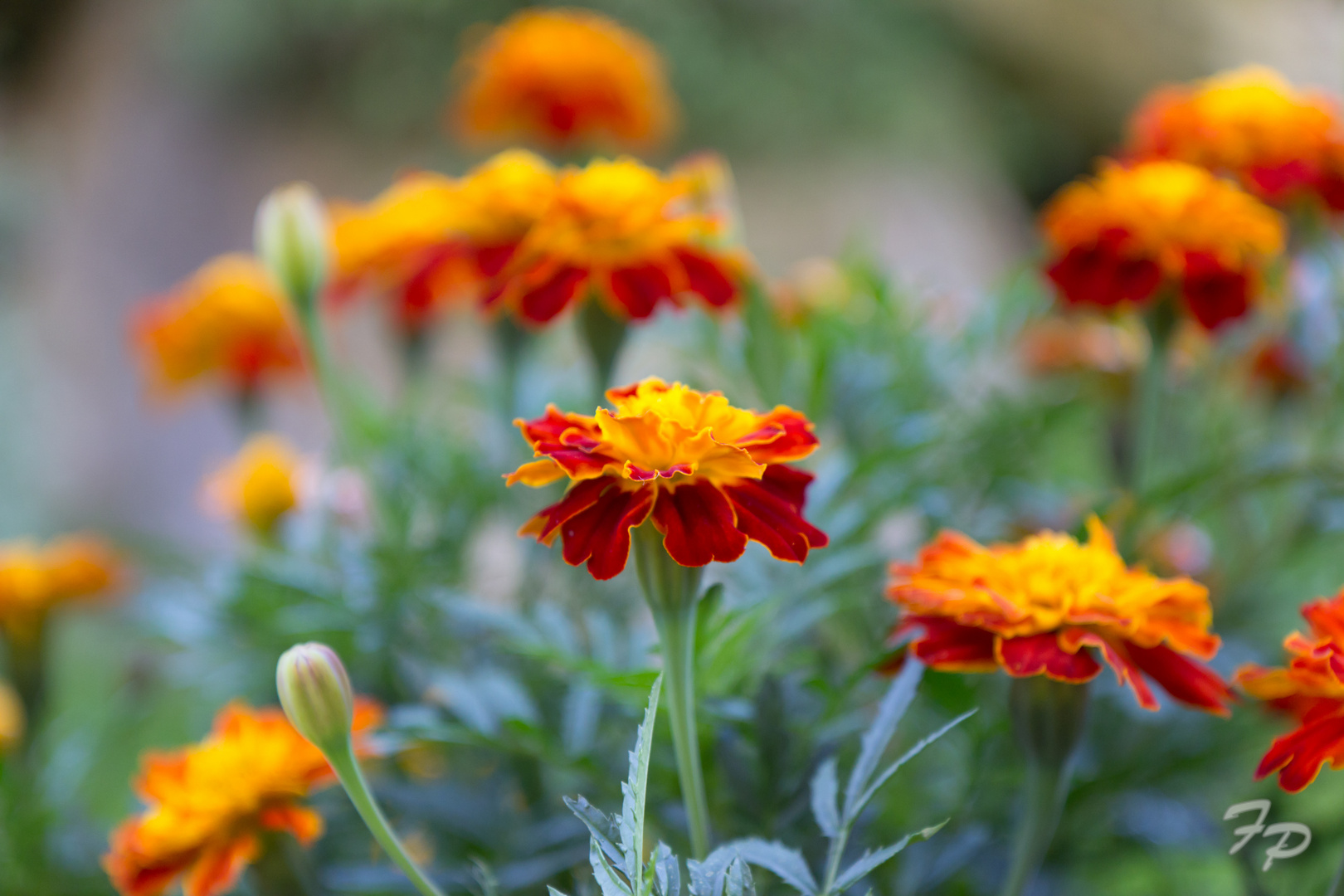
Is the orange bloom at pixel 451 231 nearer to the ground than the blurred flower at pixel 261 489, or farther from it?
farther from it

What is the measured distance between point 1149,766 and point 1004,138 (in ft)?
6.61

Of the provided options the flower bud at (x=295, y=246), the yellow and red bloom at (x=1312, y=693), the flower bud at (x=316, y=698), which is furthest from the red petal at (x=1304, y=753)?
the flower bud at (x=295, y=246)

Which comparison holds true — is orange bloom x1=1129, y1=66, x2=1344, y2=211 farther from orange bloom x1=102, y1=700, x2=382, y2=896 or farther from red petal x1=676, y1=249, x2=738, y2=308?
orange bloom x1=102, y1=700, x2=382, y2=896

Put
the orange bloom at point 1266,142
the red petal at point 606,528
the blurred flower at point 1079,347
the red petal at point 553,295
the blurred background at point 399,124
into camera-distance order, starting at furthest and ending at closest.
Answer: the blurred background at point 399,124 < the blurred flower at point 1079,347 < the orange bloom at point 1266,142 < the red petal at point 553,295 < the red petal at point 606,528

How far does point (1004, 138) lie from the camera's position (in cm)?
219

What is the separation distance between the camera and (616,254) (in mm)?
381

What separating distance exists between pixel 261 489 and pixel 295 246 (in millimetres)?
196

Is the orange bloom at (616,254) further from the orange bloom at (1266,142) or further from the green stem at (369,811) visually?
the orange bloom at (1266,142)

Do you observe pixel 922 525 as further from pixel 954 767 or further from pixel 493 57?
pixel 493 57

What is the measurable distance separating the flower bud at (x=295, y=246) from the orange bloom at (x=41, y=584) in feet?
0.83

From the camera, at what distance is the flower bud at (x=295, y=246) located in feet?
1.45

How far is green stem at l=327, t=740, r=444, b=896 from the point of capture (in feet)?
0.87

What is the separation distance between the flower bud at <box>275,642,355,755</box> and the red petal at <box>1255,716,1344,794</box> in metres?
0.23

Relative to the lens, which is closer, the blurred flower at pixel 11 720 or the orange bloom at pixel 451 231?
the orange bloom at pixel 451 231
